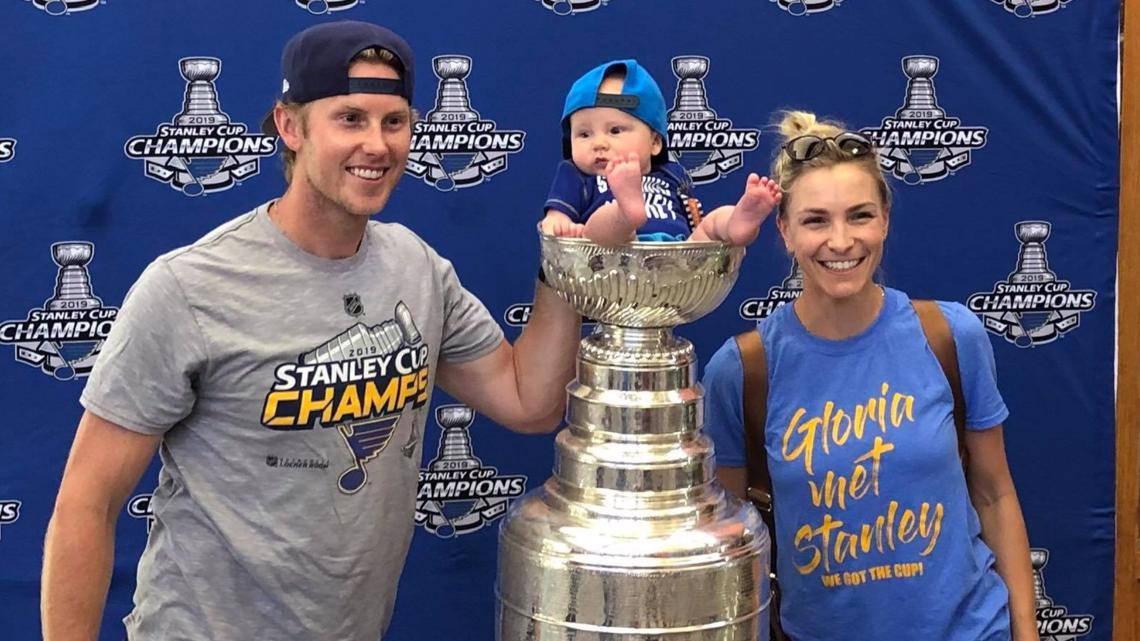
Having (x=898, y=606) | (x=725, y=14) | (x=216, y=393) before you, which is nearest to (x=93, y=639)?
Answer: (x=216, y=393)

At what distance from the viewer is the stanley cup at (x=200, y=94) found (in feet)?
6.66

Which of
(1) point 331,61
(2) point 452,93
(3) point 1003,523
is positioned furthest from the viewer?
(2) point 452,93

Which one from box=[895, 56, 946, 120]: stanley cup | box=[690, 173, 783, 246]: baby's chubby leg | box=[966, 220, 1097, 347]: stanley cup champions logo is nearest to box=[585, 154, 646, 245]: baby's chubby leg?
box=[690, 173, 783, 246]: baby's chubby leg

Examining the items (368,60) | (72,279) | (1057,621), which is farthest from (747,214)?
(1057,621)

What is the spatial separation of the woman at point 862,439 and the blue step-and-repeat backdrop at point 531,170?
0.59m

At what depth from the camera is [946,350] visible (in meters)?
1.58

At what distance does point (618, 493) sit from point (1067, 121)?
137 cm

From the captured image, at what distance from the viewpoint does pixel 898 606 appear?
60.4 inches

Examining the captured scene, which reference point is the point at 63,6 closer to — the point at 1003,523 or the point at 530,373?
the point at 530,373

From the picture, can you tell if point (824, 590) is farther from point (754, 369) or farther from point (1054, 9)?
point (1054, 9)

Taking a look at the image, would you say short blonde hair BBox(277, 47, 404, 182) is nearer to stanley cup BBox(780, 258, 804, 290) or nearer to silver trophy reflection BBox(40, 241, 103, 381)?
silver trophy reflection BBox(40, 241, 103, 381)

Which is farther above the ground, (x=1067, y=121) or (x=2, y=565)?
(x=1067, y=121)

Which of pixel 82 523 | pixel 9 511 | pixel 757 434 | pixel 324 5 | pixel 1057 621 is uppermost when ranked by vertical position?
A: pixel 324 5

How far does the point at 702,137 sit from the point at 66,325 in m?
1.22
